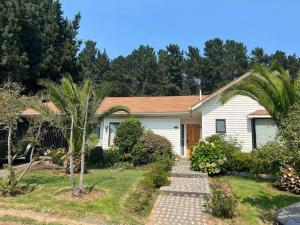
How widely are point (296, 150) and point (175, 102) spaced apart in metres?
15.7

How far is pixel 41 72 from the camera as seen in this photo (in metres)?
27.6

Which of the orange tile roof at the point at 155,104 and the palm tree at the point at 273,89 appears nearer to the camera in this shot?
the palm tree at the point at 273,89

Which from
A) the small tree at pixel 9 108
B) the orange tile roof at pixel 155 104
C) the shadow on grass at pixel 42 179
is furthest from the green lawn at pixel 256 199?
the orange tile roof at pixel 155 104

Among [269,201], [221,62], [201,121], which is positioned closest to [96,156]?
[201,121]

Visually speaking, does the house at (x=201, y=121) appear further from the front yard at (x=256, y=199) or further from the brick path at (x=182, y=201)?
the brick path at (x=182, y=201)

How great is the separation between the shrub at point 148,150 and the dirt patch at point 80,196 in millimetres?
6555

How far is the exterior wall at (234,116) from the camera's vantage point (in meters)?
19.1

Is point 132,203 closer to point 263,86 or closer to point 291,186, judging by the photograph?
point 291,186

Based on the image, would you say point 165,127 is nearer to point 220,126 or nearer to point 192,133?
point 192,133

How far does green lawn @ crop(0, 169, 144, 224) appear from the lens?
8664 mm

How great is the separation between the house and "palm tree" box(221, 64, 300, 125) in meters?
4.69

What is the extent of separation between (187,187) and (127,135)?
267 inches

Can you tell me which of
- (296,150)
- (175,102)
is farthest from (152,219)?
(175,102)

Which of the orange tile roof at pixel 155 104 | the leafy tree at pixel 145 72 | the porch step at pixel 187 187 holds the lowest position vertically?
the porch step at pixel 187 187
